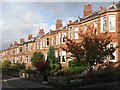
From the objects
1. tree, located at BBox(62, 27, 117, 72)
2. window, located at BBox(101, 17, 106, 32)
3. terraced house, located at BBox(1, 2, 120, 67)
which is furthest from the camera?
window, located at BBox(101, 17, 106, 32)

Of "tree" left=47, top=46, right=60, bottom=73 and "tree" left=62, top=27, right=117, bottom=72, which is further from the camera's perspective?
"tree" left=47, top=46, right=60, bottom=73

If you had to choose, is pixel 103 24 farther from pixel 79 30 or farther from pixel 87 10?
pixel 87 10

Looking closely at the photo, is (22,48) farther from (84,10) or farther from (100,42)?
(100,42)

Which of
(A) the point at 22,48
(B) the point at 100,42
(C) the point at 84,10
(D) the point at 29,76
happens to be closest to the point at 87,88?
(B) the point at 100,42

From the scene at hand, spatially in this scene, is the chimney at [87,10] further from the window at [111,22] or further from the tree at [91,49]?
the tree at [91,49]

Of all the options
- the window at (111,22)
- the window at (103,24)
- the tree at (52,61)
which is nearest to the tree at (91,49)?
the window at (111,22)

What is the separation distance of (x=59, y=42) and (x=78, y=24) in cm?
758

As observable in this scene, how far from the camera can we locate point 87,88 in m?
24.4

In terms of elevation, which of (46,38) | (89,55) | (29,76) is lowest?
(29,76)

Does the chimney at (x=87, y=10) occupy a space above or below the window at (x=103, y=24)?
above

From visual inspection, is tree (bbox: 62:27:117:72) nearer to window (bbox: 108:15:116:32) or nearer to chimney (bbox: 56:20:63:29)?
window (bbox: 108:15:116:32)

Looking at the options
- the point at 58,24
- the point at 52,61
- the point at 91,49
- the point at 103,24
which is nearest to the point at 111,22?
the point at 103,24

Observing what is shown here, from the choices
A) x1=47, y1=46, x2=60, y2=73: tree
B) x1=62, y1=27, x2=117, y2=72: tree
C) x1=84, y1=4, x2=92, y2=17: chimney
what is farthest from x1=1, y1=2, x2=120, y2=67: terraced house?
x1=62, y1=27, x2=117, y2=72: tree

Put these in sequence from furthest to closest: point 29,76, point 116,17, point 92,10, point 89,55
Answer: point 92,10 < point 29,76 < point 116,17 < point 89,55
